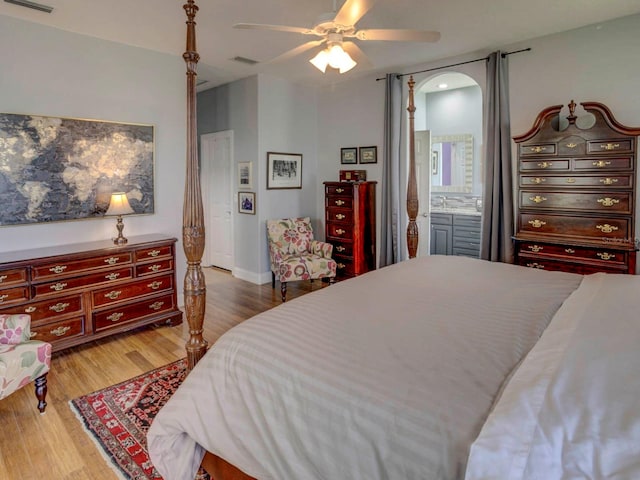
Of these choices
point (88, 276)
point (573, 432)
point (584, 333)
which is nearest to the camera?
point (573, 432)

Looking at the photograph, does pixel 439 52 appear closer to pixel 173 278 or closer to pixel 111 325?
pixel 173 278

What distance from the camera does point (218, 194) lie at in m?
6.34

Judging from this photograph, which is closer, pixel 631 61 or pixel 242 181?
pixel 631 61

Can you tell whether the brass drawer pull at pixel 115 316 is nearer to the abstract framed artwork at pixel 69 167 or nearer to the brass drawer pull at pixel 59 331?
the brass drawer pull at pixel 59 331

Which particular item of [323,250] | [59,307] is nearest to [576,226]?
[323,250]

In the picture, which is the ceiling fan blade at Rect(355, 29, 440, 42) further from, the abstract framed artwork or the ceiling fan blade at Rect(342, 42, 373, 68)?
the abstract framed artwork

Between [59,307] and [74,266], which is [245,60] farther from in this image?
[59,307]

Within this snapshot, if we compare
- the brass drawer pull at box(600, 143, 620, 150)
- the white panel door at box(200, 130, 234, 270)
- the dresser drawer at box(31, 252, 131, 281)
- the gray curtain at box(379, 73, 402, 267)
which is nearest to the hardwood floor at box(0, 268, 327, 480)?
the dresser drawer at box(31, 252, 131, 281)

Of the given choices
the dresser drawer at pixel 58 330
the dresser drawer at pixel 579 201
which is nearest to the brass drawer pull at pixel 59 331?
the dresser drawer at pixel 58 330

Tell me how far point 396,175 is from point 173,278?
9.66 ft

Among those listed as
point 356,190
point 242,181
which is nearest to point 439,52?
point 356,190

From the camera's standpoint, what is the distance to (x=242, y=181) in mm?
5699

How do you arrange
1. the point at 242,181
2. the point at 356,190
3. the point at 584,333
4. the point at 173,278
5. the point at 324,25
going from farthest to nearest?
the point at 242,181 → the point at 356,190 → the point at 173,278 → the point at 324,25 → the point at 584,333

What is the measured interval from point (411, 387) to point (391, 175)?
13.8 feet
